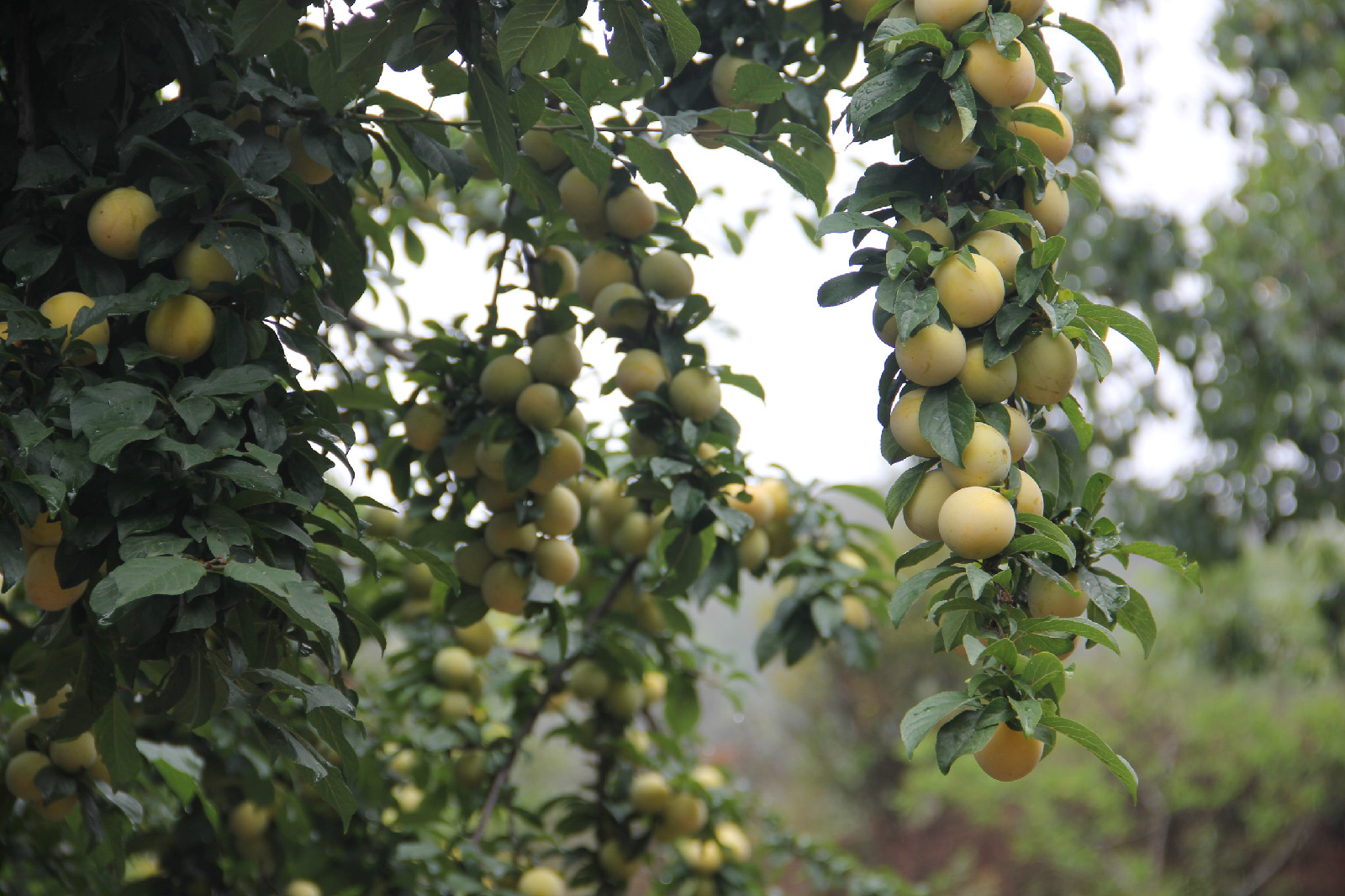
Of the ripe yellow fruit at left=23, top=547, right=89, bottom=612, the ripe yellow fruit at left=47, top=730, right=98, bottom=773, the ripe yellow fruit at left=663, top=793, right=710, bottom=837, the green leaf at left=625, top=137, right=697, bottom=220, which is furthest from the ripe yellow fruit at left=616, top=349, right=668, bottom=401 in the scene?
the ripe yellow fruit at left=663, top=793, right=710, bottom=837

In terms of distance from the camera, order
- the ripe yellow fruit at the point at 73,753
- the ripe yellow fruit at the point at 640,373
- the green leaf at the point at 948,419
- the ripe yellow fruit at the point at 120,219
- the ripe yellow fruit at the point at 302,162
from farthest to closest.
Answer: the ripe yellow fruit at the point at 640,373 → the ripe yellow fruit at the point at 73,753 → the ripe yellow fruit at the point at 302,162 → the ripe yellow fruit at the point at 120,219 → the green leaf at the point at 948,419

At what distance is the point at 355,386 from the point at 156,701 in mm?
590

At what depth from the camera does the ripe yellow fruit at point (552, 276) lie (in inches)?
59.4

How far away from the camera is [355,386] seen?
4.60ft

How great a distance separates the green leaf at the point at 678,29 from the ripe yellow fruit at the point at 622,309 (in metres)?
0.48

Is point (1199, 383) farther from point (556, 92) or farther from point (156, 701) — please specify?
point (156, 701)

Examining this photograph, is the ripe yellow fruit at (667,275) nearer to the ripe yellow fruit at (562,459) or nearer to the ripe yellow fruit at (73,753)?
the ripe yellow fruit at (562,459)

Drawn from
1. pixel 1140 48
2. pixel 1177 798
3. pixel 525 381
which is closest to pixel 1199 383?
pixel 1140 48

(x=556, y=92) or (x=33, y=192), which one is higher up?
(x=556, y=92)

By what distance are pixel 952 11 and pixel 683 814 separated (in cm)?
153

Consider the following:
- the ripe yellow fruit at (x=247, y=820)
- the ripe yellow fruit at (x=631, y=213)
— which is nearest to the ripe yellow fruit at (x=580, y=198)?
the ripe yellow fruit at (x=631, y=213)

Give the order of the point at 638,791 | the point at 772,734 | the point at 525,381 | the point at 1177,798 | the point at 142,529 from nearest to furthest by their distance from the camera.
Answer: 1. the point at 142,529
2. the point at 525,381
3. the point at 638,791
4. the point at 1177,798
5. the point at 772,734

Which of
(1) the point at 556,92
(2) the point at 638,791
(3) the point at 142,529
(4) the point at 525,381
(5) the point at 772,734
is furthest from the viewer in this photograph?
(5) the point at 772,734

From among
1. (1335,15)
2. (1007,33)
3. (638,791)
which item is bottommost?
(638,791)
